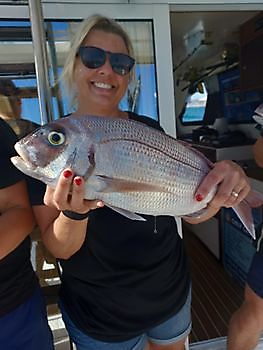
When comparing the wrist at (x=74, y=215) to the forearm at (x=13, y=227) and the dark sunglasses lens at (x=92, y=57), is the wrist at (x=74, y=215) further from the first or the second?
the dark sunglasses lens at (x=92, y=57)

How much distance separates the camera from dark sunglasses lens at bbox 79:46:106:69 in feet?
3.46

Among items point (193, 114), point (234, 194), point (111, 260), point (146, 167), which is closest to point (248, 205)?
point (234, 194)

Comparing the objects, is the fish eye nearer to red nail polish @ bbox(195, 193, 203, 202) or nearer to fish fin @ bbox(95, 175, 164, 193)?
fish fin @ bbox(95, 175, 164, 193)

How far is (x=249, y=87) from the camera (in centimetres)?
351

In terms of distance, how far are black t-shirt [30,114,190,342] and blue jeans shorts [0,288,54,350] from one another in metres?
0.13

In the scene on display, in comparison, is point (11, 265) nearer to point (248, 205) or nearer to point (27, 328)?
point (27, 328)

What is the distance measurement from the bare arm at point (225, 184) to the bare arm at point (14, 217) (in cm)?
50

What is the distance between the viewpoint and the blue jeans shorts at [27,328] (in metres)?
1.00

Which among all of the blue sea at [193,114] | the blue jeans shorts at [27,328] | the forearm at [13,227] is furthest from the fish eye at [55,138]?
the blue sea at [193,114]

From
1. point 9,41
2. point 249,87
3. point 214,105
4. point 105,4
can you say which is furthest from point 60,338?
point 214,105

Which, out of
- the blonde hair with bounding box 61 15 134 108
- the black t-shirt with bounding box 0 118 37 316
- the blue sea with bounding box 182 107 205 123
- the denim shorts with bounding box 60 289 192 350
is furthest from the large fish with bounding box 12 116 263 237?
the blue sea with bounding box 182 107 205 123

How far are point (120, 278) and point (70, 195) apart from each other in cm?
48

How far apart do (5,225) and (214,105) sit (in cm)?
442

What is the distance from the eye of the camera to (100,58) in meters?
1.06
